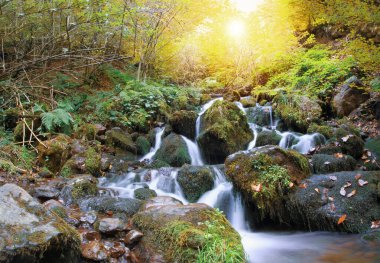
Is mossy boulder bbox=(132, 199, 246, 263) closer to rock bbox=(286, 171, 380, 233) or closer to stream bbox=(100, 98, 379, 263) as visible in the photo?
stream bbox=(100, 98, 379, 263)

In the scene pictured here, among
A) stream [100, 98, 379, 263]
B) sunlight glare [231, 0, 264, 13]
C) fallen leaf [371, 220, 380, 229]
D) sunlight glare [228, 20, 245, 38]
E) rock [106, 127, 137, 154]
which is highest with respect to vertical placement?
sunlight glare [231, 0, 264, 13]

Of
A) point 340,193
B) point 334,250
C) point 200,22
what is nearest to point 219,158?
point 340,193

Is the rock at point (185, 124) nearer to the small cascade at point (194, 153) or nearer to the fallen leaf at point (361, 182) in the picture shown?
the small cascade at point (194, 153)

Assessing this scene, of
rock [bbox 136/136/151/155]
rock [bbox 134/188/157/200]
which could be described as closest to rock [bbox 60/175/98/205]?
rock [bbox 134/188/157/200]

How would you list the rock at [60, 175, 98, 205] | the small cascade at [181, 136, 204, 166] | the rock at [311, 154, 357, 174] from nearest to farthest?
the rock at [60, 175, 98, 205]
the rock at [311, 154, 357, 174]
the small cascade at [181, 136, 204, 166]

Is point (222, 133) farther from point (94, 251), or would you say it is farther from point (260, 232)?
point (94, 251)

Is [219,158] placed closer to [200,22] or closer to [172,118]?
[172,118]

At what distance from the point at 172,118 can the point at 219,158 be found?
7.12 ft

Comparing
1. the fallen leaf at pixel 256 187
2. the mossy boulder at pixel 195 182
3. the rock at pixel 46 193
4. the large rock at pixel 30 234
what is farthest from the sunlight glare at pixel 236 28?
the large rock at pixel 30 234

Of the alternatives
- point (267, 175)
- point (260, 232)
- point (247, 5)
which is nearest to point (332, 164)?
point (267, 175)

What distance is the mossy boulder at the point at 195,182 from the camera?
5.92m

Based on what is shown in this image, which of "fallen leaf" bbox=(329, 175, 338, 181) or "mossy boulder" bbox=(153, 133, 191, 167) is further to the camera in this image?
"mossy boulder" bbox=(153, 133, 191, 167)

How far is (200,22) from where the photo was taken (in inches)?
517

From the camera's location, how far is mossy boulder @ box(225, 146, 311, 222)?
473cm
